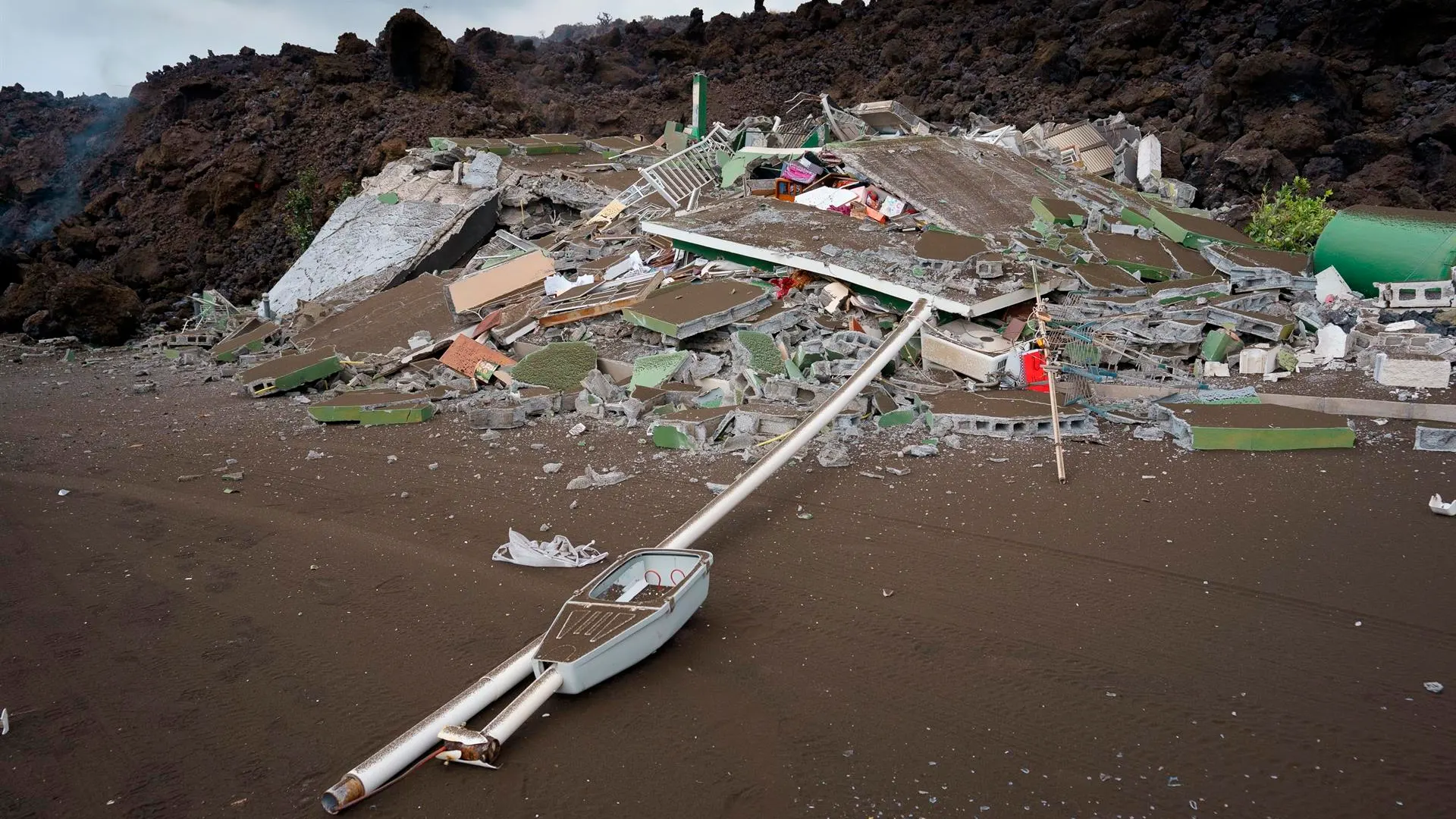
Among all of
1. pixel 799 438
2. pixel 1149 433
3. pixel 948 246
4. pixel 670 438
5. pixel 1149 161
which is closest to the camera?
pixel 799 438

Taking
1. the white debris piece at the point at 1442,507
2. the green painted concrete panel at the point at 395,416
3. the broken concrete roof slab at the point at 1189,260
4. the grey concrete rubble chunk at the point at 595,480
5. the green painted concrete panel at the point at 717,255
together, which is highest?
the green painted concrete panel at the point at 717,255

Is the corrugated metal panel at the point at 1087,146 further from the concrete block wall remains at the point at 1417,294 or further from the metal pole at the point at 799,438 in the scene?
the metal pole at the point at 799,438

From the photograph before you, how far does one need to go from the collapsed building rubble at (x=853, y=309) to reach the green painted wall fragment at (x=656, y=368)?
0.02 metres

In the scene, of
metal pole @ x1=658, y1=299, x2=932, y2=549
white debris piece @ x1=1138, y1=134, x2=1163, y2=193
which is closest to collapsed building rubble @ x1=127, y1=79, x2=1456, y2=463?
metal pole @ x1=658, y1=299, x2=932, y2=549

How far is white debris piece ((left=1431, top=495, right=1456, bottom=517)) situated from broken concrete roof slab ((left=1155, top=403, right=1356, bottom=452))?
0.88m

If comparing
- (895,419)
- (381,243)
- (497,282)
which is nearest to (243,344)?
(381,243)

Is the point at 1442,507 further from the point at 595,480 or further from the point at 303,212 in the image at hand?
the point at 303,212

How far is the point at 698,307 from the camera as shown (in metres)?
8.30

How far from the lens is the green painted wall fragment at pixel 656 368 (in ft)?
25.7

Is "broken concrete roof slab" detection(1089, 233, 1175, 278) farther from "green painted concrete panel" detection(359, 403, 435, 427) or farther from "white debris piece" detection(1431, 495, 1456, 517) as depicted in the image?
"green painted concrete panel" detection(359, 403, 435, 427)

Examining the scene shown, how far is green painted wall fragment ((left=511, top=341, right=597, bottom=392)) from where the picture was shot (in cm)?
814

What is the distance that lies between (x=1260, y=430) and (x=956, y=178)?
5.40m

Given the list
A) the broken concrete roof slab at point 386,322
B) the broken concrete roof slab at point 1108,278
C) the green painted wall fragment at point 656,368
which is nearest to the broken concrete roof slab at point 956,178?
the broken concrete roof slab at point 1108,278

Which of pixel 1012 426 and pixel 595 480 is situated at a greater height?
pixel 595 480
